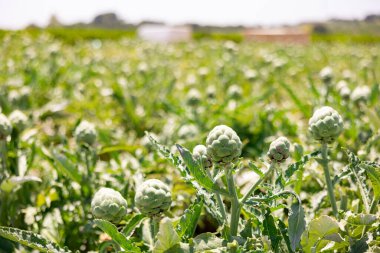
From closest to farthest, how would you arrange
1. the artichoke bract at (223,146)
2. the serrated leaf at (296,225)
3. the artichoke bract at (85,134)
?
the artichoke bract at (223,146) < the serrated leaf at (296,225) < the artichoke bract at (85,134)

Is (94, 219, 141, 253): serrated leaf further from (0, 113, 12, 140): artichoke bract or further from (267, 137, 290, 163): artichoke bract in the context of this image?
(0, 113, 12, 140): artichoke bract

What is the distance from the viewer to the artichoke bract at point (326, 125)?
1.26 m

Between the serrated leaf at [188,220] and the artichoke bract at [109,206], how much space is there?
0.18 meters

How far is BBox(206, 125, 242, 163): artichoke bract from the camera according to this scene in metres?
1.06

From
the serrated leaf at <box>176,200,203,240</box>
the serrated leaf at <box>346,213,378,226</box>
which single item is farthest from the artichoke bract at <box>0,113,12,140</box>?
the serrated leaf at <box>346,213,378,226</box>

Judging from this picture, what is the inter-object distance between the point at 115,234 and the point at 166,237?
0.47 ft

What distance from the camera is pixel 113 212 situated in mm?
1290

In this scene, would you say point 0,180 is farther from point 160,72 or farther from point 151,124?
point 160,72

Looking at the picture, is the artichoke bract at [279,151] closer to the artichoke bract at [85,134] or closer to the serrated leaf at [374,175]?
the serrated leaf at [374,175]

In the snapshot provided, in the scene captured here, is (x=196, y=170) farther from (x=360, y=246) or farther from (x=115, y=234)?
(x=360, y=246)

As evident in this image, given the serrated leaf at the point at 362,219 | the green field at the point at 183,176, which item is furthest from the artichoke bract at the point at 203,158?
the serrated leaf at the point at 362,219

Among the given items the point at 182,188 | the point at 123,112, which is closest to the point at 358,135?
the point at 182,188

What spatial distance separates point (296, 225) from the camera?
1178 mm

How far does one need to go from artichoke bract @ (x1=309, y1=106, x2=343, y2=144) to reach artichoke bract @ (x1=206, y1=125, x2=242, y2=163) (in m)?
0.30
